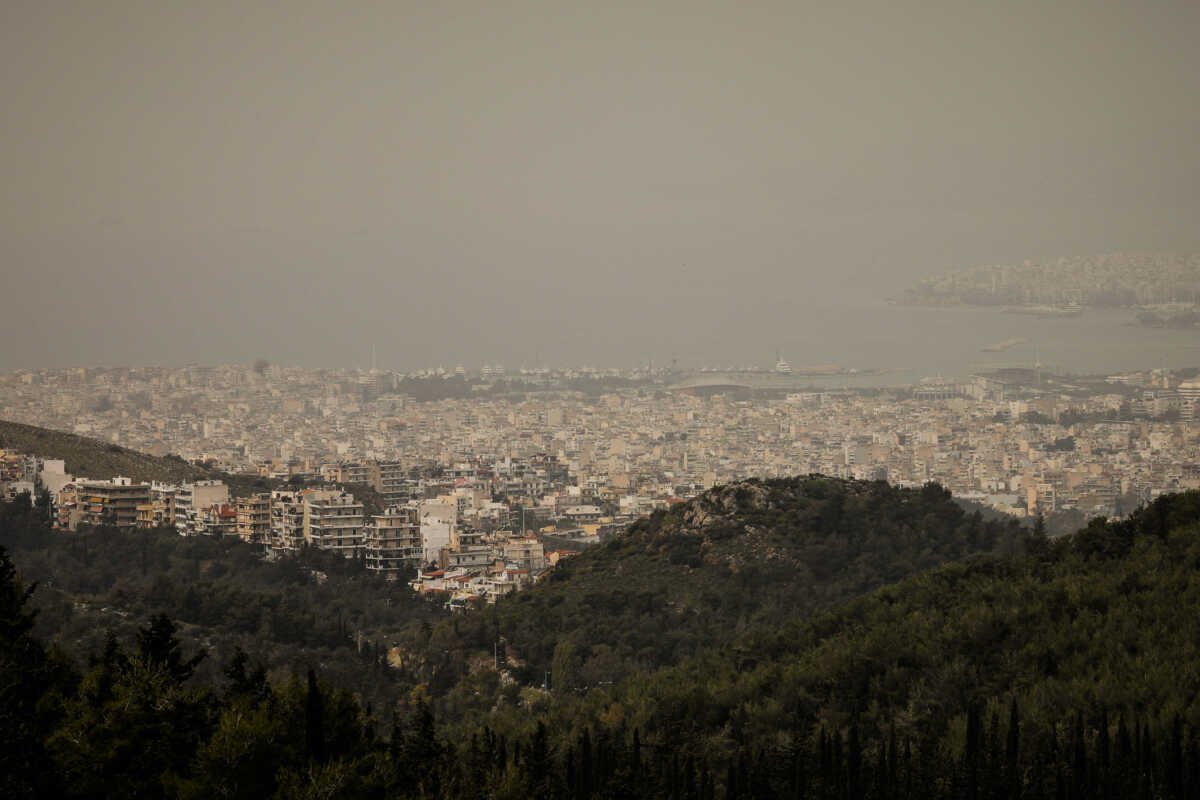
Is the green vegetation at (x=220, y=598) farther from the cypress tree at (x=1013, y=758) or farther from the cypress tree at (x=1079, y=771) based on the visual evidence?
the cypress tree at (x=1079, y=771)

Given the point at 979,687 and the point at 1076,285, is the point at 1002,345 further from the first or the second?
the point at 979,687

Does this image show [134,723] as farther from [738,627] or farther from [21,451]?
[21,451]

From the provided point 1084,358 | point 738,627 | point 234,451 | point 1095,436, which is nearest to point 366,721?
point 738,627

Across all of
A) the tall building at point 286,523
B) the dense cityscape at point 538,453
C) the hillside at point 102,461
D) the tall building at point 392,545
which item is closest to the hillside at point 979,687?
the dense cityscape at point 538,453

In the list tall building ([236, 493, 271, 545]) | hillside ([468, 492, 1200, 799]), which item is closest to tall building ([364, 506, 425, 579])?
tall building ([236, 493, 271, 545])

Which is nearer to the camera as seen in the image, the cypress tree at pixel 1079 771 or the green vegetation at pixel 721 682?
the green vegetation at pixel 721 682
